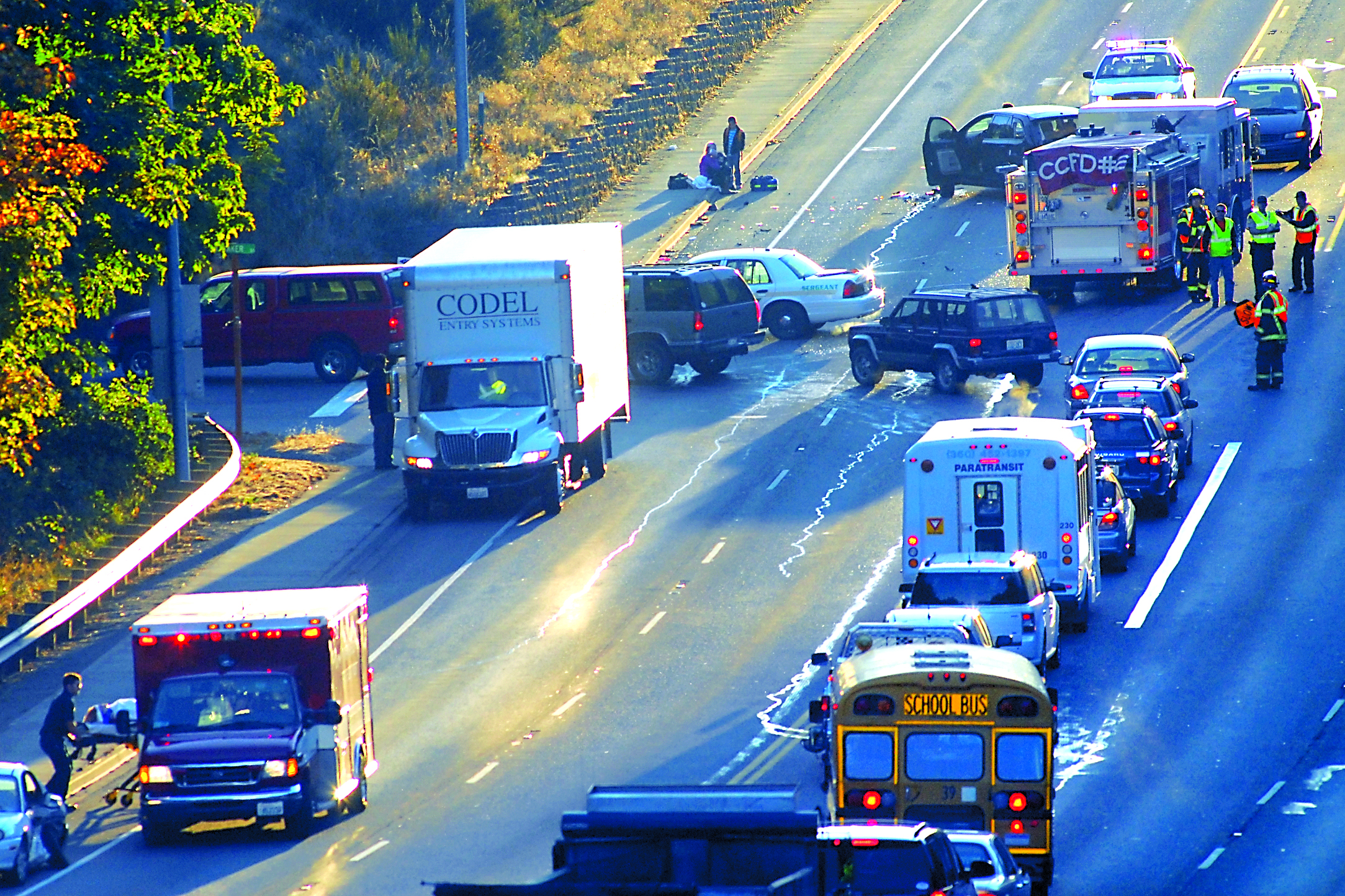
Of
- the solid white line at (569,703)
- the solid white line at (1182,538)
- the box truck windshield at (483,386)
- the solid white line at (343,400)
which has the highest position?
the box truck windshield at (483,386)

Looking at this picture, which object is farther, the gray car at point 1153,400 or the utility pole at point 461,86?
the utility pole at point 461,86

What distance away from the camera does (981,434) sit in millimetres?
25453

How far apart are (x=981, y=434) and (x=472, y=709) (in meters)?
6.92

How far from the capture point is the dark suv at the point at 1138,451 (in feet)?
97.0

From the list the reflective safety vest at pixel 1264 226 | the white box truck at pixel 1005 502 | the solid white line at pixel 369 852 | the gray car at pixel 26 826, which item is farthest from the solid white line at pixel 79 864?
the reflective safety vest at pixel 1264 226

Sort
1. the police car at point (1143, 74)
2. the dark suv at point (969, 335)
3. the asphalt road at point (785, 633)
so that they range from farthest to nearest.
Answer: the police car at point (1143, 74), the dark suv at point (969, 335), the asphalt road at point (785, 633)

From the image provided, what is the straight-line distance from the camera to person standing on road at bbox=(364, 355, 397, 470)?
33656 millimetres

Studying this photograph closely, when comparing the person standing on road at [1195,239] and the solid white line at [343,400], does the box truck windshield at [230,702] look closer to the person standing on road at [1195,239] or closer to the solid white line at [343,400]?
the solid white line at [343,400]

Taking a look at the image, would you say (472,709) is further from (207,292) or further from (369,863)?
(207,292)

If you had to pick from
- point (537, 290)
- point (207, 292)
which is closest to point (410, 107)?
point (207, 292)

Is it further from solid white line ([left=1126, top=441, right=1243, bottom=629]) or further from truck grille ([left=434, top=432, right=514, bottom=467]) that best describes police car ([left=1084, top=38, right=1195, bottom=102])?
truck grille ([left=434, top=432, right=514, bottom=467])

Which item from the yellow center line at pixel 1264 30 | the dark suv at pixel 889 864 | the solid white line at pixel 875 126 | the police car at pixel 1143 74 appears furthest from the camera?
the yellow center line at pixel 1264 30

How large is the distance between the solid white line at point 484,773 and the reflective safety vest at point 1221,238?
21.5 m

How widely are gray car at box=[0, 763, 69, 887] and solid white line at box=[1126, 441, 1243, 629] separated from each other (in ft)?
42.5
